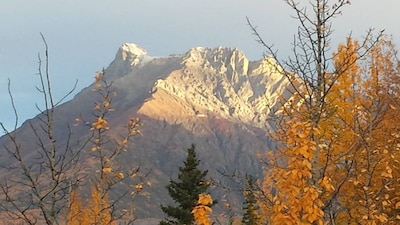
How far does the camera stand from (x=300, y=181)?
671 centimetres

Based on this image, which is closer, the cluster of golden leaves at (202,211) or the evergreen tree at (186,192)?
the cluster of golden leaves at (202,211)

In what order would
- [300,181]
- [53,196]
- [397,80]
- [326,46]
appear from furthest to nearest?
1. [397,80]
2. [326,46]
3. [300,181]
4. [53,196]

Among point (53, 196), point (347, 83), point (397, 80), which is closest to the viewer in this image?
point (53, 196)

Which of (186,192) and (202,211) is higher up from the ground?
(186,192)

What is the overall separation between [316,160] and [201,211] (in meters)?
1.86

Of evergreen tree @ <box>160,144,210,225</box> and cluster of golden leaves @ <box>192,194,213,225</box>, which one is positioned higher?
evergreen tree @ <box>160,144,210,225</box>

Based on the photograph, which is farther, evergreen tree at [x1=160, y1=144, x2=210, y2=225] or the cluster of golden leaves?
evergreen tree at [x1=160, y1=144, x2=210, y2=225]

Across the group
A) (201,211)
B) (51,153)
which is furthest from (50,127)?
(201,211)

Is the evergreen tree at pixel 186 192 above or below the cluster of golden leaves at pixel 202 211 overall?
above

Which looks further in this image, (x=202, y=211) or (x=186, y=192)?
(x=186, y=192)

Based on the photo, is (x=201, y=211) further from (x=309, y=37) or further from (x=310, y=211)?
(x=309, y=37)

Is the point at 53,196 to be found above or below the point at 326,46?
below

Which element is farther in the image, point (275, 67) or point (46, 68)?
point (275, 67)

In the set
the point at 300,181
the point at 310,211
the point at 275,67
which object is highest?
the point at 275,67
